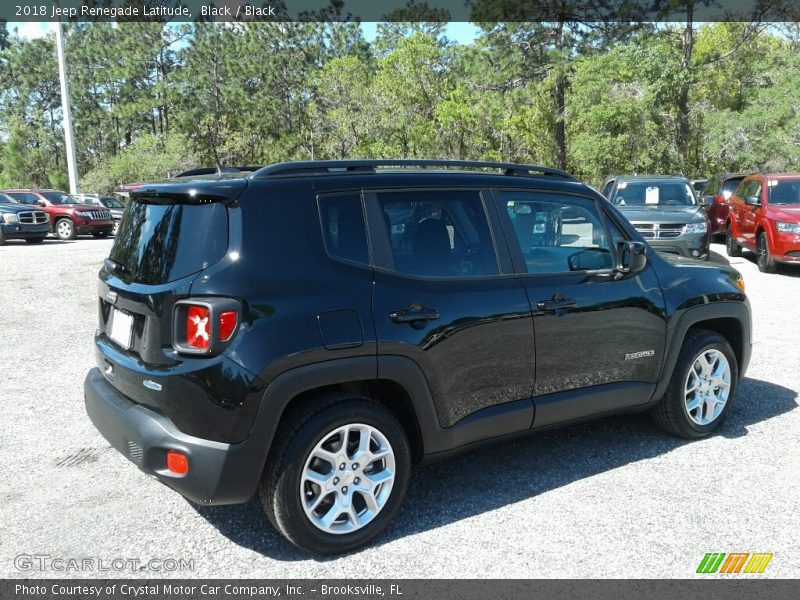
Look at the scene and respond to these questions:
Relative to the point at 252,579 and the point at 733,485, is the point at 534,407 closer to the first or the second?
the point at 733,485

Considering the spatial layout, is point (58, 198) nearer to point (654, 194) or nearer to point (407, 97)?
point (654, 194)

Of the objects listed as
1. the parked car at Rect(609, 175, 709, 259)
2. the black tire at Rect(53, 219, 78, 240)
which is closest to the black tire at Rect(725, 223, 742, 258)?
the parked car at Rect(609, 175, 709, 259)

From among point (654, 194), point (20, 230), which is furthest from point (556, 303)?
point (20, 230)

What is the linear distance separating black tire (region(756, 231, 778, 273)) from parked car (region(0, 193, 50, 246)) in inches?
759

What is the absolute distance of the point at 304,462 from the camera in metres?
3.20

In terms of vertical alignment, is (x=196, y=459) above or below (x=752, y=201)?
below

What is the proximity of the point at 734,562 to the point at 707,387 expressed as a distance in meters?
1.73

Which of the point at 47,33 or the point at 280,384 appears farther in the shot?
the point at 47,33

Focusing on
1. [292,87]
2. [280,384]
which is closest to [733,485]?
[280,384]

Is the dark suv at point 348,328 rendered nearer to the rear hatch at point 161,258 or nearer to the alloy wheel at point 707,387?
the rear hatch at point 161,258

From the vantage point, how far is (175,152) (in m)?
44.3

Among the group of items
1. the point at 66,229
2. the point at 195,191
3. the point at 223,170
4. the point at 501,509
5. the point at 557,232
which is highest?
the point at 223,170

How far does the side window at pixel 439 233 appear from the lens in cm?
358

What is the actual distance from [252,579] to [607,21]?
3303cm
